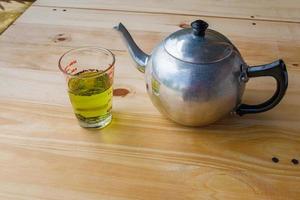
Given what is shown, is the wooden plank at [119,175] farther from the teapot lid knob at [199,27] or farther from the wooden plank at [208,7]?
the wooden plank at [208,7]

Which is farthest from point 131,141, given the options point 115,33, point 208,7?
point 208,7

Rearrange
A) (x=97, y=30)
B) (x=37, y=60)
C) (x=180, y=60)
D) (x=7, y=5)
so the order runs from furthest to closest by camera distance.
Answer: (x=7, y=5) → (x=97, y=30) → (x=37, y=60) → (x=180, y=60)

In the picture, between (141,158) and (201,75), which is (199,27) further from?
(141,158)

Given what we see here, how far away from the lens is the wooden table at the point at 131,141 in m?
0.46

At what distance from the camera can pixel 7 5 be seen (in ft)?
3.13

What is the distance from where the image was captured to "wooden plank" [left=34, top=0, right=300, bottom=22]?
890 millimetres

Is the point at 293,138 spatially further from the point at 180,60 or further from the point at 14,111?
the point at 14,111

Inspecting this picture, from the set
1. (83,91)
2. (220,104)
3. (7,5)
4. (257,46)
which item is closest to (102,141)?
(83,91)

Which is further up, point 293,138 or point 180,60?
point 180,60

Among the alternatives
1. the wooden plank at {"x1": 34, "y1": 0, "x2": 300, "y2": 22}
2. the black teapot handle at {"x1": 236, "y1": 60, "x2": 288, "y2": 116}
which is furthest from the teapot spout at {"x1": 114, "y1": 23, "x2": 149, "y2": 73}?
the wooden plank at {"x1": 34, "y1": 0, "x2": 300, "y2": 22}

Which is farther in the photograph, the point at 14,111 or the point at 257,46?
the point at 257,46

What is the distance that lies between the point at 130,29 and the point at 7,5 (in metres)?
0.38

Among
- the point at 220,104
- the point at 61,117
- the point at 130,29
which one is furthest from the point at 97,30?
the point at 220,104

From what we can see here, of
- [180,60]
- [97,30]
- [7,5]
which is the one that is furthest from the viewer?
[7,5]
